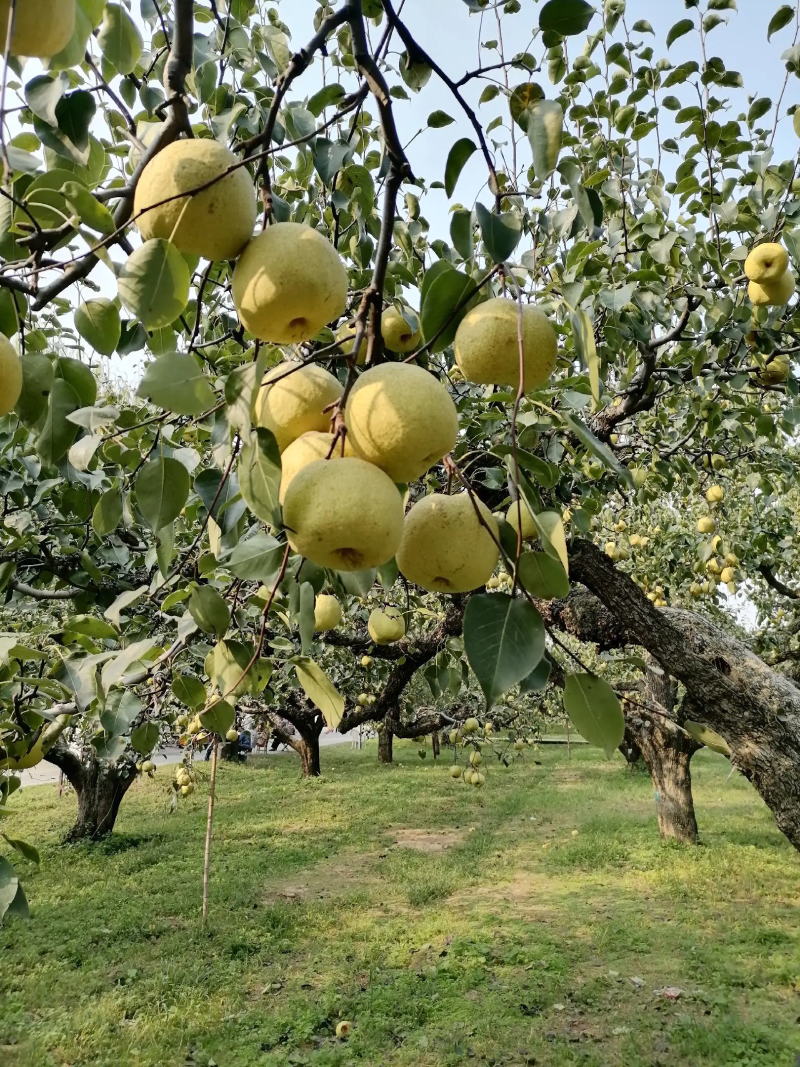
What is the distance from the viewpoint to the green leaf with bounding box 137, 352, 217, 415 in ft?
2.66

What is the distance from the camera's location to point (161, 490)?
41.4 inches

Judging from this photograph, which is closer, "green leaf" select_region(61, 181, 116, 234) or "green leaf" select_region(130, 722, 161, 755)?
"green leaf" select_region(61, 181, 116, 234)

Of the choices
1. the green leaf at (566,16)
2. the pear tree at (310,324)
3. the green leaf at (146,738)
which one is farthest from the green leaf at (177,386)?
the green leaf at (146,738)

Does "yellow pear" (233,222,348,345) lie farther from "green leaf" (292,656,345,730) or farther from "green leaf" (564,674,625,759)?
"green leaf" (292,656,345,730)

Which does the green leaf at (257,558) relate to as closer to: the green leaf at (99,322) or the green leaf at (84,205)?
the green leaf at (99,322)

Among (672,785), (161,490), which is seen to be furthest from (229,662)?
(672,785)

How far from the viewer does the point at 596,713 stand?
93 cm

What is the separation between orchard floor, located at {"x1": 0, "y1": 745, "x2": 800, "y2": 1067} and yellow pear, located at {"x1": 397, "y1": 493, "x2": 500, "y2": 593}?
537cm

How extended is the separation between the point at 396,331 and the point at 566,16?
0.54 meters

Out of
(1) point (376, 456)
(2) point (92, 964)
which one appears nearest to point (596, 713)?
(1) point (376, 456)

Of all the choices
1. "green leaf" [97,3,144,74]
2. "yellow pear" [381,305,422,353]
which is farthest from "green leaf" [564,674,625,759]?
"green leaf" [97,3,144,74]

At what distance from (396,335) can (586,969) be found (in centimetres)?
695

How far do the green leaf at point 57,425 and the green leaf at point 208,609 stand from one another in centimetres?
34

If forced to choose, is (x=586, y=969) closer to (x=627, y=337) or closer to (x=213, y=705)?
(x=627, y=337)
